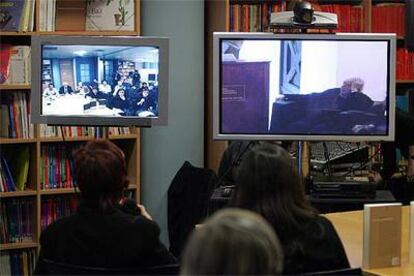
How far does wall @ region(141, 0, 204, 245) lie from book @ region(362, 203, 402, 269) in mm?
2552

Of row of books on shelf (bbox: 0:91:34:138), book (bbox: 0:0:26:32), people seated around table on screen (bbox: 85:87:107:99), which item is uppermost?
book (bbox: 0:0:26:32)

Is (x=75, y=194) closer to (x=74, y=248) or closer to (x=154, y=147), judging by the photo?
(x=154, y=147)

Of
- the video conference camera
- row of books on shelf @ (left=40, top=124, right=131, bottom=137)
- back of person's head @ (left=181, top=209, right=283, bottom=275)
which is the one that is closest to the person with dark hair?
the video conference camera

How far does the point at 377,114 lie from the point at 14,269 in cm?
247

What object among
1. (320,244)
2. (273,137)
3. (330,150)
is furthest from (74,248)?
(330,150)

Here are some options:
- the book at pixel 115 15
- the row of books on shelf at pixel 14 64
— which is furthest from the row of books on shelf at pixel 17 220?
the book at pixel 115 15

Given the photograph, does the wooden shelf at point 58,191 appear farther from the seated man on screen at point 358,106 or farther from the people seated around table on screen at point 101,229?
the people seated around table on screen at point 101,229

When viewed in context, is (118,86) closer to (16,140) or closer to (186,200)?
(16,140)

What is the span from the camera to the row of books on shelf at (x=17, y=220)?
15.6 ft

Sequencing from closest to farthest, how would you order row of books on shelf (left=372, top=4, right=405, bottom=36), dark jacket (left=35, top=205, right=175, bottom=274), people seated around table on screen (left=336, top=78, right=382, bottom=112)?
1. dark jacket (left=35, top=205, right=175, bottom=274)
2. people seated around table on screen (left=336, top=78, right=382, bottom=112)
3. row of books on shelf (left=372, top=4, right=405, bottom=36)

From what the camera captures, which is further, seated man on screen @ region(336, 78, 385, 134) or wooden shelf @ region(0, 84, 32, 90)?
wooden shelf @ region(0, 84, 32, 90)

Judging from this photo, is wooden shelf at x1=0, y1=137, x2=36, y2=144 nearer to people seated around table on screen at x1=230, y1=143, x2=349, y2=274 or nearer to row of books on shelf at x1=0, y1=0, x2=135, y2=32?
row of books on shelf at x1=0, y1=0, x2=135, y2=32

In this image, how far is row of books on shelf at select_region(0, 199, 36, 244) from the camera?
188 inches

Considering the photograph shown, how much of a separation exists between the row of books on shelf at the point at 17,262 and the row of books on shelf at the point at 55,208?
0.64 ft
